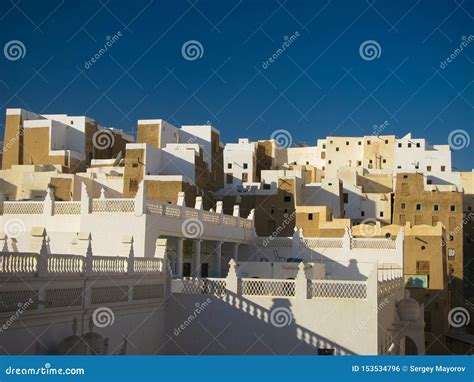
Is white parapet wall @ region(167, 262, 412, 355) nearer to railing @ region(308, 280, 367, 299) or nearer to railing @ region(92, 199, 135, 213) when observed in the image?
railing @ region(308, 280, 367, 299)

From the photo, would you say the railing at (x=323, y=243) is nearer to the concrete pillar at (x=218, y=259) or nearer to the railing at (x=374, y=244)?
the railing at (x=374, y=244)

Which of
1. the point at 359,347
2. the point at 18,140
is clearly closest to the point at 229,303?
the point at 359,347

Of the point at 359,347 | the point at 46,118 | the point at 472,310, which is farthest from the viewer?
the point at 46,118

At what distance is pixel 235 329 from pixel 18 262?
23.9 feet

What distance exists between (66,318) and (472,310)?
3989 centimetres

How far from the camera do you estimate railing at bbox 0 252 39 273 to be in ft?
38.5

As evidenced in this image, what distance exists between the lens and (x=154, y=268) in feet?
59.5

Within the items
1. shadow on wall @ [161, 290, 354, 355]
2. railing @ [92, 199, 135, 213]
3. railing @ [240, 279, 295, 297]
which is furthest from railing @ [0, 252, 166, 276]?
railing @ [92, 199, 135, 213]

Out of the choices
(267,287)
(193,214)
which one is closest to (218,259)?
(193,214)

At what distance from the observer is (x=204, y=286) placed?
62.5 feet

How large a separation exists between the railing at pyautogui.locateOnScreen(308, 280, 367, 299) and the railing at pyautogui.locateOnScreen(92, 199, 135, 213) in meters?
6.11

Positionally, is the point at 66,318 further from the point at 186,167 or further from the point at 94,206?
the point at 186,167

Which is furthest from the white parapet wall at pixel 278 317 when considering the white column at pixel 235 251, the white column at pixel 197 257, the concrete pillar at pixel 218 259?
the white column at pixel 235 251

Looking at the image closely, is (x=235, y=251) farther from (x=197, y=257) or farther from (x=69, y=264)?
(x=69, y=264)
